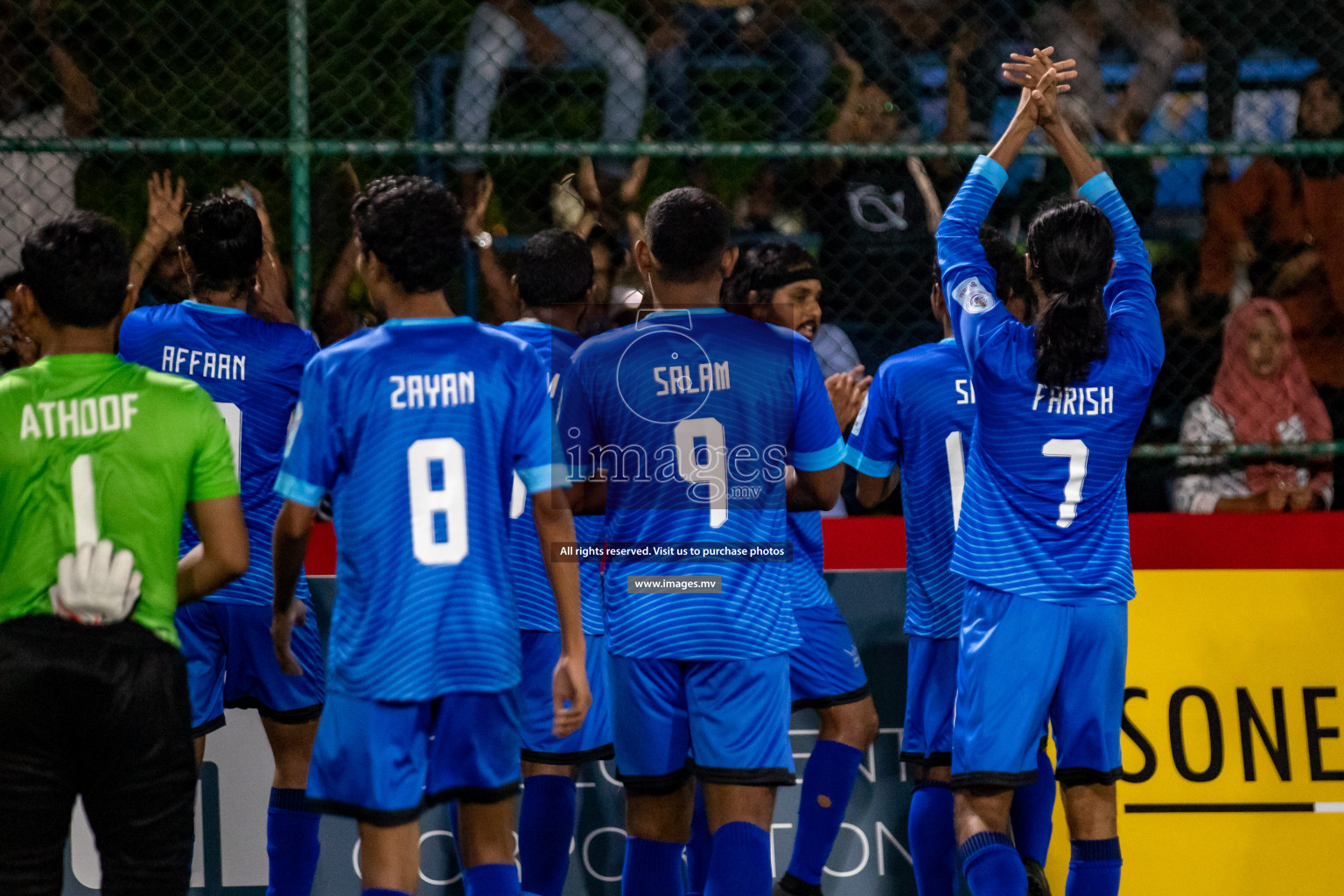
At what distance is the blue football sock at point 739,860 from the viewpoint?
3.26 m

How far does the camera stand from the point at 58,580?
277cm

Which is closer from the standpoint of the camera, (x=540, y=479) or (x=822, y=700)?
(x=540, y=479)

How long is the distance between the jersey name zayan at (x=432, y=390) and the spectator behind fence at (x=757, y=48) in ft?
10.5

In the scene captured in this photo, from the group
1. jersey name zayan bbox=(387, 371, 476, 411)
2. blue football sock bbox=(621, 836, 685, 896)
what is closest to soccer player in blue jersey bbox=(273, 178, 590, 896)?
jersey name zayan bbox=(387, 371, 476, 411)

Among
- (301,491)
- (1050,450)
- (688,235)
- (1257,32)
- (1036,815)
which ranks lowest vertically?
(1036,815)

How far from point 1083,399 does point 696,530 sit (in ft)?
3.56

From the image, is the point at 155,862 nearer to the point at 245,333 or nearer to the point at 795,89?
the point at 245,333

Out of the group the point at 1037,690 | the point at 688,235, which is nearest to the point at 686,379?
the point at 688,235

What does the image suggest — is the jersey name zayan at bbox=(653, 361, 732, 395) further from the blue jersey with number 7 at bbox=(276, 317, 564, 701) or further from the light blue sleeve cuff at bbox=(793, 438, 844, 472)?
the blue jersey with number 7 at bbox=(276, 317, 564, 701)

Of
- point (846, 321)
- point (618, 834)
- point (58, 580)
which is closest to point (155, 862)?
point (58, 580)

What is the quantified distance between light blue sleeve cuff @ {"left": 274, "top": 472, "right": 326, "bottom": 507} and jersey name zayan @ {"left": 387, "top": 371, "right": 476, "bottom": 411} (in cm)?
25

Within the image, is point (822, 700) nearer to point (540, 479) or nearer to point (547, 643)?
point (547, 643)

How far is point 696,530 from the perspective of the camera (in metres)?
3.26

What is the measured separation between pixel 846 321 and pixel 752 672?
276cm
